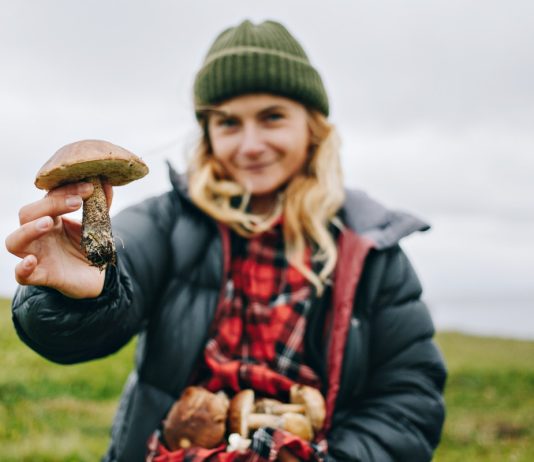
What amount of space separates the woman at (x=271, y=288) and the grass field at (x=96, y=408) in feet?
7.18

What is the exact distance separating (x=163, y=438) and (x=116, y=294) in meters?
0.89

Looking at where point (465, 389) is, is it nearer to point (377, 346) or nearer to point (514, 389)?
point (514, 389)

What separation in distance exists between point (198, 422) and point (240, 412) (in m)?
0.20

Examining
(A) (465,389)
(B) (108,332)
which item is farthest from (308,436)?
(A) (465,389)

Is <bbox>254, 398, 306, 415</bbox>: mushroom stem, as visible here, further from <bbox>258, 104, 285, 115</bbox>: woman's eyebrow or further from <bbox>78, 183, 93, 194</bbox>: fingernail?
<bbox>258, 104, 285, 115</bbox>: woman's eyebrow

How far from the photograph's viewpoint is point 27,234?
1.97 metres

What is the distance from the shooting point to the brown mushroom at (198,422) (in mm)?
2814

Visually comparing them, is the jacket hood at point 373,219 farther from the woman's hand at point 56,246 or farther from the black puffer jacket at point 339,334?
the woman's hand at point 56,246

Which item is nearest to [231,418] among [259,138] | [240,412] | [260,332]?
[240,412]

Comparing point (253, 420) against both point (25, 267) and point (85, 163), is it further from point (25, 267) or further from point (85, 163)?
point (85, 163)

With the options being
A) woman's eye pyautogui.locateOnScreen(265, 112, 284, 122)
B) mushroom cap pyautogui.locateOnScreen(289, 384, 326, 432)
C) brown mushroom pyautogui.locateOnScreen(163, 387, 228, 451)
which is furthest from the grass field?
woman's eye pyautogui.locateOnScreen(265, 112, 284, 122)

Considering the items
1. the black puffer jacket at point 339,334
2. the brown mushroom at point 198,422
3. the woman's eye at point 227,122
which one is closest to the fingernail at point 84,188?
the black puffer jacket at point 339,334

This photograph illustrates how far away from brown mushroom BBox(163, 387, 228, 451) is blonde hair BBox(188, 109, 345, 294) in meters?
0.80

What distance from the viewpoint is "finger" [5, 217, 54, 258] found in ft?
6.40
